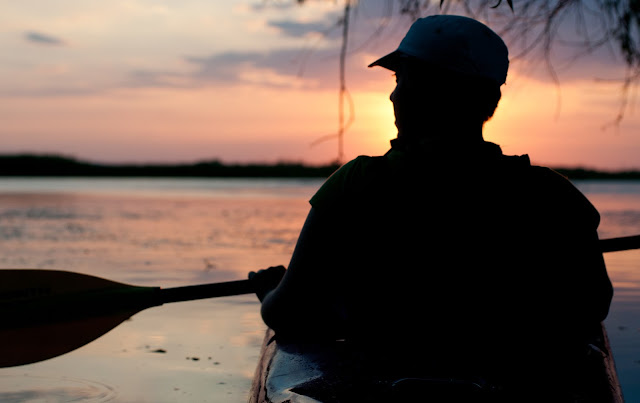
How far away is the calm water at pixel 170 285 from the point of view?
3438 mm

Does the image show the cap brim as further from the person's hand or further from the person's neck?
the person's hand

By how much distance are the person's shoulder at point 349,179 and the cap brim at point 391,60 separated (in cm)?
33

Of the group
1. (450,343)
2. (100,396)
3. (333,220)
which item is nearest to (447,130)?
(333,220)

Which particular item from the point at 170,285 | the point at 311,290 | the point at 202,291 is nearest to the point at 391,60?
the point at 311,290

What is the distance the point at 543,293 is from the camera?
1746 millimetres

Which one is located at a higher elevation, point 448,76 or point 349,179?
point 448,76

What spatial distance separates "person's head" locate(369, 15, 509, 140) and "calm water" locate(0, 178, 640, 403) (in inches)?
78.0

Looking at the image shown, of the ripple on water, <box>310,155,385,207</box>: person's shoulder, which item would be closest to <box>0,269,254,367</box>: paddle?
the ripple on water

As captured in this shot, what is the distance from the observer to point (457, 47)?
5.86ft

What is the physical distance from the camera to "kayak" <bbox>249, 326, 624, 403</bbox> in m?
1.66

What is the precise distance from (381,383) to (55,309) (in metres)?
2.01

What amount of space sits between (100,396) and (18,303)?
0.59m

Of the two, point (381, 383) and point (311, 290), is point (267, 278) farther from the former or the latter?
point (381, 383)

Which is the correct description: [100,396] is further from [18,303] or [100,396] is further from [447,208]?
[447,208]
